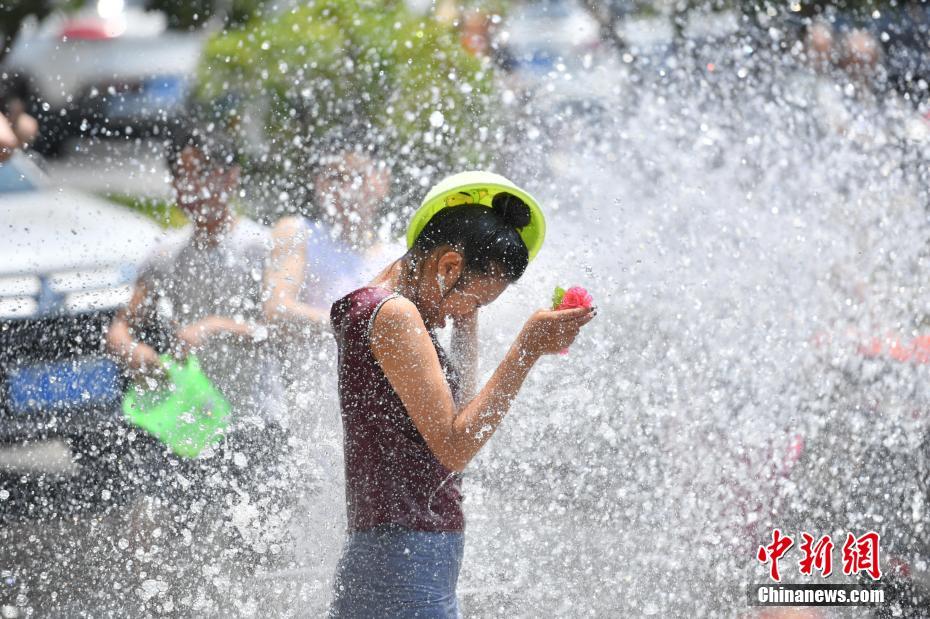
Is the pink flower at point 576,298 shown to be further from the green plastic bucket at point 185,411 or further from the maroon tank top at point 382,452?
the green plastic bucket at point 185,411

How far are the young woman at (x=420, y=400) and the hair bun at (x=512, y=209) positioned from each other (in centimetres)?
3

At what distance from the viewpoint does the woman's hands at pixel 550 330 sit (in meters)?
1.90

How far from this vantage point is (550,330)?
6.22ft

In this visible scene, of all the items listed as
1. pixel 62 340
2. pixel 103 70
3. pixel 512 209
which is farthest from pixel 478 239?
pixel 103 70

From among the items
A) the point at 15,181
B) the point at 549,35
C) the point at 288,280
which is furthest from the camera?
the point at 15,181

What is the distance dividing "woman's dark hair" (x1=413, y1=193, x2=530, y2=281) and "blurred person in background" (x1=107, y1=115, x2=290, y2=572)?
170 centimetres

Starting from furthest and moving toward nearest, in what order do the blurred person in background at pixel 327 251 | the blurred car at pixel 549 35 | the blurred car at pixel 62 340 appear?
the blurred car at pixel 549 35, the blurred car at pixel 62 340, the blurred person in background at pixel 327 251

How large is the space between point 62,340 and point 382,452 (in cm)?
343

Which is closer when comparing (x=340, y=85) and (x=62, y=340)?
(x=62, y=340)

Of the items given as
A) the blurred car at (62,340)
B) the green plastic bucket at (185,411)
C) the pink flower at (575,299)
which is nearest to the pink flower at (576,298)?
the pink flower at (575,299)

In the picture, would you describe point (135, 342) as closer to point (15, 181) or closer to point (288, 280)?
point (288, 280)

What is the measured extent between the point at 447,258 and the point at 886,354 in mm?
2453

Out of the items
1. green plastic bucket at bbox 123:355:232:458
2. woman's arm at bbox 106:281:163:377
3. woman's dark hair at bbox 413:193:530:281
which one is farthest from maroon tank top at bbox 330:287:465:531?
woman's arm at bbox 106:281:163:377

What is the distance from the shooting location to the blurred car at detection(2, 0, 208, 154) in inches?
276
